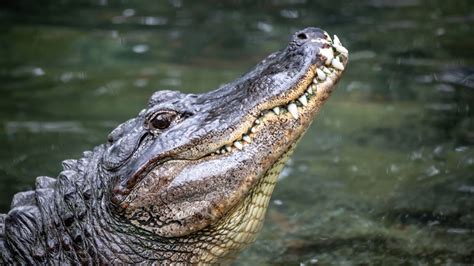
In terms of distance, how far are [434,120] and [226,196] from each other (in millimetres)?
4040

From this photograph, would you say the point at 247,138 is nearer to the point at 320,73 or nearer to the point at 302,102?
the point at 302,102

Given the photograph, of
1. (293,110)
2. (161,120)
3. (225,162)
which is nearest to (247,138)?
(225,162)

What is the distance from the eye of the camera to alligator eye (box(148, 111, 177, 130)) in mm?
3846

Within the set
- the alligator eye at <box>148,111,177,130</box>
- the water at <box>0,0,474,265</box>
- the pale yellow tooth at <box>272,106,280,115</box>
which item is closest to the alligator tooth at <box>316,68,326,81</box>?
the pale yellow tooth at <box>272,106,280,115</box>

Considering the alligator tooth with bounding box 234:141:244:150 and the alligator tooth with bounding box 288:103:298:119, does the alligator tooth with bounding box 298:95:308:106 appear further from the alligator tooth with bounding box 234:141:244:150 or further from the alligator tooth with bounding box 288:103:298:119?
the alligator tooth with bounding box 234:141:244:150

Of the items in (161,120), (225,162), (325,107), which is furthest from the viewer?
(325,107)

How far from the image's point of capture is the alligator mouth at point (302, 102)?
3.75m

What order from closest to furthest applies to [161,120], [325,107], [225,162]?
[225,162], [161,120], [325,107]

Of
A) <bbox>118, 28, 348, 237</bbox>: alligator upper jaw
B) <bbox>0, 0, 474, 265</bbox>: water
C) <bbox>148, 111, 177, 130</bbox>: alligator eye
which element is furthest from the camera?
<bbox>0, 0, 474, 265</bbox>: water

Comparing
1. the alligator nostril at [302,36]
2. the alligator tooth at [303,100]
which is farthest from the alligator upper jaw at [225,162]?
the alligator nostril at [302,36]

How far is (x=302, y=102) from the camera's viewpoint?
12.3 ft

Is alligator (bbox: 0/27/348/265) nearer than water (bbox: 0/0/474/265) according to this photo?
Yes

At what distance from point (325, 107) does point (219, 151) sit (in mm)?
4336

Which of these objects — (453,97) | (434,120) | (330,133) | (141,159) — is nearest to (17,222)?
(141,159)
